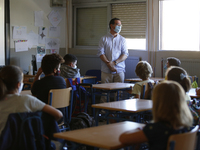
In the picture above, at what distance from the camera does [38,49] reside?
663 centimetres

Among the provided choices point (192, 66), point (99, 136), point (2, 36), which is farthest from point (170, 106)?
point (2, 36)

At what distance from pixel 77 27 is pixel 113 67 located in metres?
2.40

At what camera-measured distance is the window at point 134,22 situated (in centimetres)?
656

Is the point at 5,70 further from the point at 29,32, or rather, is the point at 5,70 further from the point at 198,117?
the point at 29,32

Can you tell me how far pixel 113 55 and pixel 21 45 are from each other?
6.55ft

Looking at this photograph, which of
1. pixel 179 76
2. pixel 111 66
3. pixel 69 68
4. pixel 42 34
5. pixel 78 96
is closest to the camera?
pixel 179 76

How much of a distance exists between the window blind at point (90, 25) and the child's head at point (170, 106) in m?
5.62

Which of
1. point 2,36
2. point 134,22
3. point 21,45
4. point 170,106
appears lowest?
point 170,106

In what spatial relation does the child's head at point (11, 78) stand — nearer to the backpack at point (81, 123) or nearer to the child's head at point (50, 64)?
the backpack at point (81, 123)

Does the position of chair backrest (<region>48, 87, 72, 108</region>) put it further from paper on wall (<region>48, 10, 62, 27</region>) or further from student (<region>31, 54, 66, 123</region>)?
paper on wall (<region>48, 10, 62, 27</region>)

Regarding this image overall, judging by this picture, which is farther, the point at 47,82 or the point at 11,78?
the point at 47,82

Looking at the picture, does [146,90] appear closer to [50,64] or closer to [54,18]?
[50,64]

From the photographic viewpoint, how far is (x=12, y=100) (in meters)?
2.04

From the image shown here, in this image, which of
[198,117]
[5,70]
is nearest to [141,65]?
[198,117]
